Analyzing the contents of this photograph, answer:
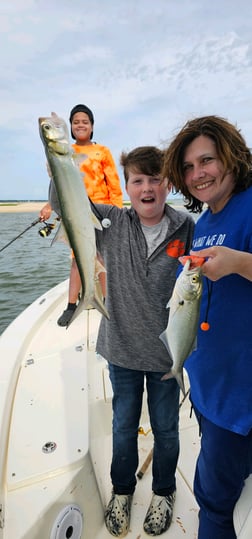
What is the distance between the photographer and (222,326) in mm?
1421

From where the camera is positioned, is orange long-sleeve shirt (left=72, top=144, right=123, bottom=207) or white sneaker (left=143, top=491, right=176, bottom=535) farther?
orange long-sleeve shirt (left=72, top=144, right=123, bottom=207)

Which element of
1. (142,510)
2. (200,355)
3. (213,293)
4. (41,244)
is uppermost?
(213,293)

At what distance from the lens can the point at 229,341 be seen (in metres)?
1.39

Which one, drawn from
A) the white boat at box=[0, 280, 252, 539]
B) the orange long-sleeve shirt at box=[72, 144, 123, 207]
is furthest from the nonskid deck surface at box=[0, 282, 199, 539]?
the orange long-sleeve shirt at box=[72, 144, 123, 207]

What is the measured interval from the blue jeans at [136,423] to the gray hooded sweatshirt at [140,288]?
0.13 metres

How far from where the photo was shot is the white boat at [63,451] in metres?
1.68

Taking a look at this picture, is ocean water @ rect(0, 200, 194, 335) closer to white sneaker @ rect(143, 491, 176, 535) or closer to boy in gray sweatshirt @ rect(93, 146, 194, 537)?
boy in gray sweatshirt @ rect(93, 146, 194, 537)

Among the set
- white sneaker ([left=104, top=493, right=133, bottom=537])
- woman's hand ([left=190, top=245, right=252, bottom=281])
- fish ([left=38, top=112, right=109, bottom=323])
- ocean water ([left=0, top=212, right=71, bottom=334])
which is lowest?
ocean water ([left=0, top=212, right=71, bottom=334])

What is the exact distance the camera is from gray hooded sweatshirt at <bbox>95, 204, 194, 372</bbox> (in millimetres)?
1873

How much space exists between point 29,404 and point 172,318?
157 cm

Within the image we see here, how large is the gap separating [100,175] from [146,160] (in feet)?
7.45

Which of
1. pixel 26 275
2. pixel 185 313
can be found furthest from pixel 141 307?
pixel 26 275

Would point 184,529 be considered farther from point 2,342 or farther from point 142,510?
point 2,342

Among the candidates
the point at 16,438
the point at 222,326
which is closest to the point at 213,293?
the point at 222,326
